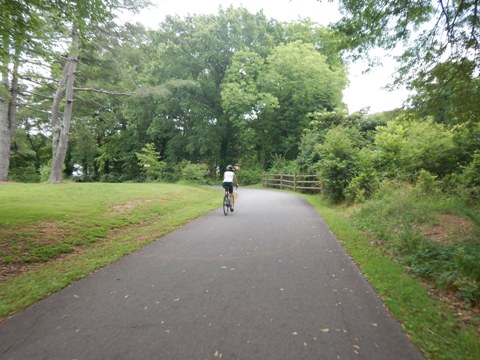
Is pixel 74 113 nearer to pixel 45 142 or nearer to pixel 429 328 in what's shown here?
pixel 45 142

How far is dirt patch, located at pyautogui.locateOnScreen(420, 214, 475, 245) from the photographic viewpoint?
5.87 metres

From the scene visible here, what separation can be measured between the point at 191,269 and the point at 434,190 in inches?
330

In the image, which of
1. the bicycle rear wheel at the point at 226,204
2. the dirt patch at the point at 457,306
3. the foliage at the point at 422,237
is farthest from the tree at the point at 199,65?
the dirt patch at the point at 457,306

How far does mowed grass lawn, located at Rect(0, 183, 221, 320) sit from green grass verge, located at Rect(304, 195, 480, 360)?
14.8ft

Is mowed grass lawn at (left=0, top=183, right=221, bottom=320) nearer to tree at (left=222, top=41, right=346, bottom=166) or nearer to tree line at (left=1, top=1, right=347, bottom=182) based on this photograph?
tree line at (left=1, top=1, right=347, bottom=182)

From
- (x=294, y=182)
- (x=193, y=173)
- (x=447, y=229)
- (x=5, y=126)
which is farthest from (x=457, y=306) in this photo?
(x=5, y=126)

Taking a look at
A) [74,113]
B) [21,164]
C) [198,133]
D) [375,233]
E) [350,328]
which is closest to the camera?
[350,328]

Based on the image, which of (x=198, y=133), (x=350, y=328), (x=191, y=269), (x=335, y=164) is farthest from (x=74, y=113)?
(x=350, y=328)

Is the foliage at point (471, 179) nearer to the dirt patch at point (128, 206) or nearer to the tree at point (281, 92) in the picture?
the dirt patch at point (128, 206)

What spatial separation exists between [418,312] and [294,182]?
1791cm

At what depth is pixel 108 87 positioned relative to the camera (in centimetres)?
2089

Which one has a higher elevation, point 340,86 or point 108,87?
point 340,86

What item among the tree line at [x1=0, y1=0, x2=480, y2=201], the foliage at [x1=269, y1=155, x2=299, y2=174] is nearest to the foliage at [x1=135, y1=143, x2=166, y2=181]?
the tree line at [x1=0, y1=0, x2=480, y2=201]

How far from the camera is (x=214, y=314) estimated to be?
3.36 metres
